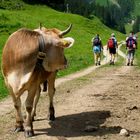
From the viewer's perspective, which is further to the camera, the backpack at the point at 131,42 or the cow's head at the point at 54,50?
the backpack at the point at 131,42

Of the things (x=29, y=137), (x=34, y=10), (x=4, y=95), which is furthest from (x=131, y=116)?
(x=34, y=10)

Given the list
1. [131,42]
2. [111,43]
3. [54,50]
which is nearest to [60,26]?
[111,43]

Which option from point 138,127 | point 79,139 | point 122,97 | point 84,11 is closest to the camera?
point 79,139

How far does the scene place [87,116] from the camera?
1332 cm

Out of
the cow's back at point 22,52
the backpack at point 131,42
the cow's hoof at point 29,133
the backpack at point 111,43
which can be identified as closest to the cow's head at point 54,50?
the cow's back at point 22,52

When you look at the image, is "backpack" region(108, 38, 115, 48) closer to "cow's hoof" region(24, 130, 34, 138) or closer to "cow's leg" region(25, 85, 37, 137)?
"cow's leg" region(25, 85, 37, 137)

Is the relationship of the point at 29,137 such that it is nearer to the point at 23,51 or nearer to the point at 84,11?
the point at 23,51

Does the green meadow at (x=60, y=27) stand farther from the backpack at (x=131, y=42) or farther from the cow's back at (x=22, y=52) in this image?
the cow's back at (x=22, y=52)

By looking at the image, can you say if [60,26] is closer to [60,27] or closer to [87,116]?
[60,27]

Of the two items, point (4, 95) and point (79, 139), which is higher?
point (79, 139)

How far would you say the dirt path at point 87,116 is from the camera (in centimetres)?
1138

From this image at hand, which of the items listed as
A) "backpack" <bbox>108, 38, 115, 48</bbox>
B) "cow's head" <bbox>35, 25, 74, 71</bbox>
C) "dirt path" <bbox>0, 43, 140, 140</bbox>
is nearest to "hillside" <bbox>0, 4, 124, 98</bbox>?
"backpack" <bbox>108, 38, 115, 48</bbox>

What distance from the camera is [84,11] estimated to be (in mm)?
157375

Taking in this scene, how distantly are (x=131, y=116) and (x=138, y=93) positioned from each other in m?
4.72
